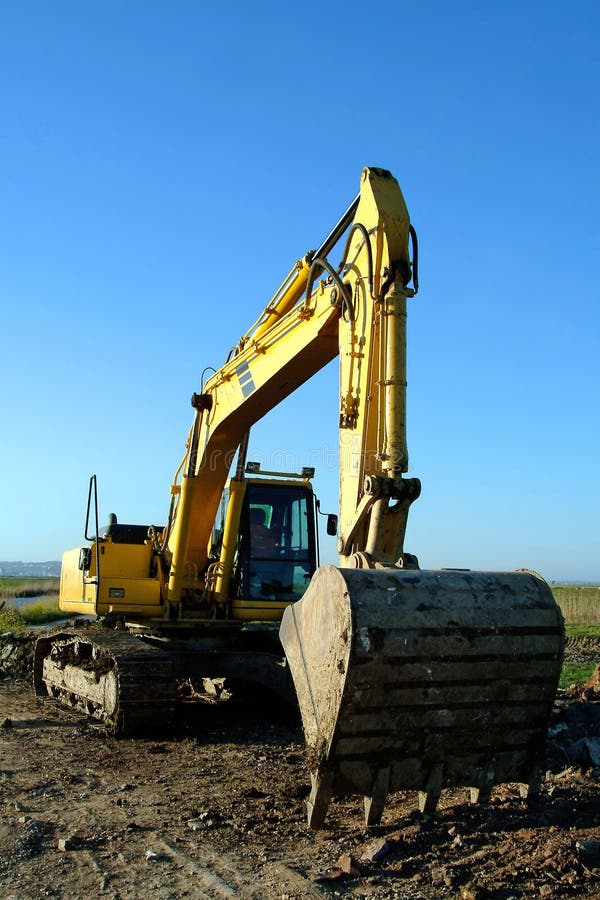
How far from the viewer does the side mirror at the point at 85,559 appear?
11117mm

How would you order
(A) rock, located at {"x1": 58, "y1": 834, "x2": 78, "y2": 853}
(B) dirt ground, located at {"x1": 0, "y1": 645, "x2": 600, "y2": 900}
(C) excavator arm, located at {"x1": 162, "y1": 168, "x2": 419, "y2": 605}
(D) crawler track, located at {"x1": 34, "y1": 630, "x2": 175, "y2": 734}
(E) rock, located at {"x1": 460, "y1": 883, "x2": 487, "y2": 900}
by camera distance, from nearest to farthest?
(E) rock, located at {"x1": 460, "y1": 883, "x2": 487, "y2": 900}
(B) dirt ground, located at {"x1": 0, "y1": 645, "x2": 600, "y2": 900}
(A) rock, located at {"x1": 58, "y1": 834, "x2": 78, "y2": 853}
(C) excavator arm, located at {"x1": 162, "y1": 168, "x2": 419, "y2": 605}
(D) crawler track, located at {"x1": 34, "y1": 630, "x2": 175, "y2": 734}

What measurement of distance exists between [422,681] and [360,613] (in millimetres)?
568

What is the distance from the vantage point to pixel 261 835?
564cm

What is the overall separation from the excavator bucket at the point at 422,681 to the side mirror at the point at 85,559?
19.8 feet

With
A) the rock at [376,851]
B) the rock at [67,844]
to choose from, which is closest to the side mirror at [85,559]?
the rock at [67,844]

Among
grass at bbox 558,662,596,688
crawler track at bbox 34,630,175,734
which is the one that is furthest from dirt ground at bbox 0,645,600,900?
grass at bbox 558,662,596,688

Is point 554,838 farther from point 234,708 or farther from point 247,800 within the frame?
point 234,708

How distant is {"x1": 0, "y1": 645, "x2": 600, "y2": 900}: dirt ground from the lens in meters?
4.70

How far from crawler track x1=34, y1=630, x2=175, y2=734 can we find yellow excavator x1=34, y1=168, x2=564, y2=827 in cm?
2

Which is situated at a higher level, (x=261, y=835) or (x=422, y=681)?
(x=422, y=681)

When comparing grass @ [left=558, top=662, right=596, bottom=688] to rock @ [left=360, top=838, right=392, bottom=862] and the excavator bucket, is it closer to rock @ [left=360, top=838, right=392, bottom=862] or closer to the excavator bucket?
the excavator bucket

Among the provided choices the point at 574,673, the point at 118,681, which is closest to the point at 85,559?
the point at 118,681

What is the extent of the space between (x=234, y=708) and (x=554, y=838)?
6.52 metres

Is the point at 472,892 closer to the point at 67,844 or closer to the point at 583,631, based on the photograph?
the point at 67,844
